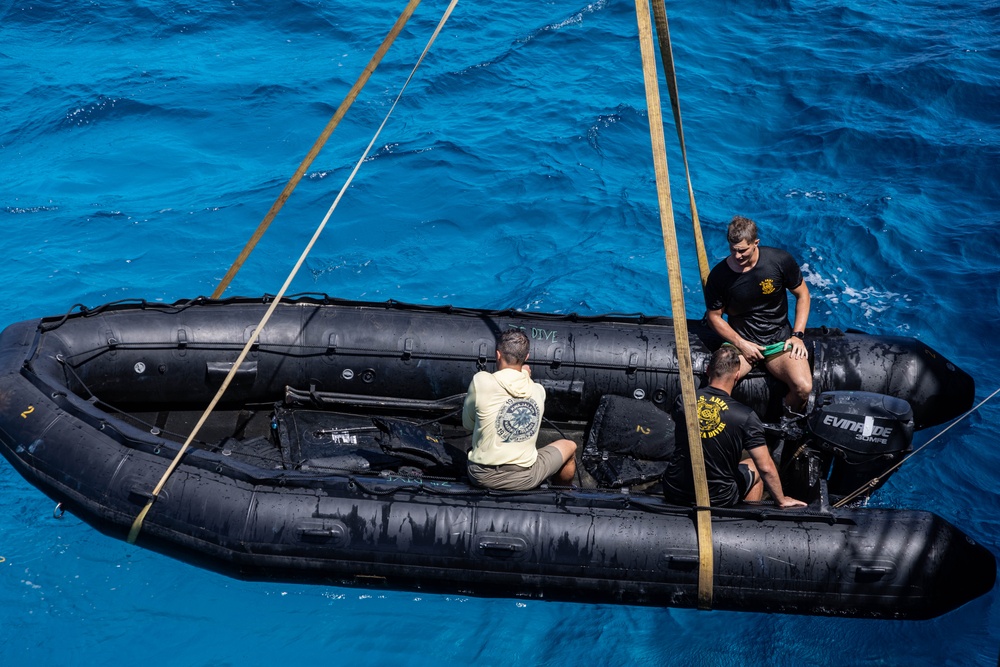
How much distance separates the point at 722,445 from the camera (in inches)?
187

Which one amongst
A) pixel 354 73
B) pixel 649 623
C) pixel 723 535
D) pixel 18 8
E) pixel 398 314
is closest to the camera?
pixel 723 535

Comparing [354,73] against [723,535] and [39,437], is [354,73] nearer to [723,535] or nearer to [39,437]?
[39,437]

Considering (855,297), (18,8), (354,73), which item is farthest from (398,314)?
(18,8)

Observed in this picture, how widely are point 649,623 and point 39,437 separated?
382 centimetres

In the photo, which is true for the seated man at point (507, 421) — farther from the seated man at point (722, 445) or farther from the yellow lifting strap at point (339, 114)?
the yellow lifting strap at point (339, 114)

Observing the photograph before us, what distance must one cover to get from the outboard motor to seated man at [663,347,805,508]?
1.33ft

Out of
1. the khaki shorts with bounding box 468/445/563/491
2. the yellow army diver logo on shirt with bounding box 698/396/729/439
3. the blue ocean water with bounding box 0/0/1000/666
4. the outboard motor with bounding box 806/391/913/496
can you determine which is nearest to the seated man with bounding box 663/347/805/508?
the yellow army diver logo on shirt with bounding box 698/396/729/439

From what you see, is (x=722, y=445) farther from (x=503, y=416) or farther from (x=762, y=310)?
(x=762, y=310)

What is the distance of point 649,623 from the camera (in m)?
5.65

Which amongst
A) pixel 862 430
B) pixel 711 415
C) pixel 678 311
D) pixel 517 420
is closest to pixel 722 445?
pixel 711 415

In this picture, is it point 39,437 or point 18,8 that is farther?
point 18,8

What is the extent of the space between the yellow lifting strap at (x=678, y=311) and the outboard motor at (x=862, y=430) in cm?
87

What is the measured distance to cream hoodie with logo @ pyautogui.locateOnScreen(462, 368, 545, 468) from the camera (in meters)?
4.87

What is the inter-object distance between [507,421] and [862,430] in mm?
2006
